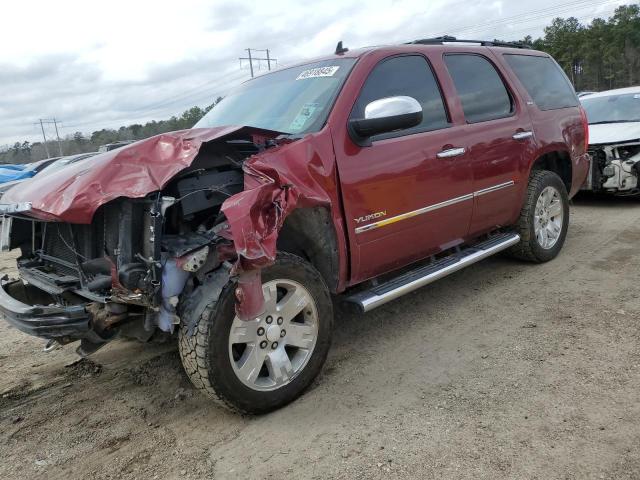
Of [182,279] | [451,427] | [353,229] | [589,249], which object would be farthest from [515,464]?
[589,249]

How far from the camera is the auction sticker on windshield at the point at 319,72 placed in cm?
353

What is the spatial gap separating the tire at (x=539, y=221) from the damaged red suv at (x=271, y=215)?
626mm

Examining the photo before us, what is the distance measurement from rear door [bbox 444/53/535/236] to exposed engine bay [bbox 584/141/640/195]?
3628 millimetres

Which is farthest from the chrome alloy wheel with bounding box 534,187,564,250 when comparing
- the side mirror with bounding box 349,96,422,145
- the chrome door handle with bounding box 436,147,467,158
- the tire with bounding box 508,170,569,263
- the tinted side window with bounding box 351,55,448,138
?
the side mirror with bounding box 349,96,422,145

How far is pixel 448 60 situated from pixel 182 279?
2766 mm

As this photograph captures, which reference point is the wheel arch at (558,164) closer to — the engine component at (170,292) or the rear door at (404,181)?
the rear door at (404,181)

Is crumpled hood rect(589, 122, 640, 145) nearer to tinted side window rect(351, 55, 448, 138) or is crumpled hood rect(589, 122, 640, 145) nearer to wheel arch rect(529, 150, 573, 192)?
wheel arch rect(529, 150, 573, 192)

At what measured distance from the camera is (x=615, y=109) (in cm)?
880

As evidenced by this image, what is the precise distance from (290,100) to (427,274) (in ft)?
5.18

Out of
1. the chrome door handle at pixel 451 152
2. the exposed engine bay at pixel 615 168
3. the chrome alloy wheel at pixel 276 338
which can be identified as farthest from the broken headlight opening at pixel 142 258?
the exposed engine bay at pixel 615 168

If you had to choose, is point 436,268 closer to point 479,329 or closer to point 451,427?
point 479,329

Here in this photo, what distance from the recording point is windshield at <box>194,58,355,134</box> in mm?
3320

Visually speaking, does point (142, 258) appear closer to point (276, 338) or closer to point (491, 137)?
point (276, 338)

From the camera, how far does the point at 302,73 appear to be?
377 cm
